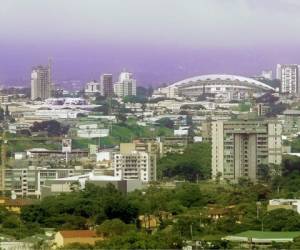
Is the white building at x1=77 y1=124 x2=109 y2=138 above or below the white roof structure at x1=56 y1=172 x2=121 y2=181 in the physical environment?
above

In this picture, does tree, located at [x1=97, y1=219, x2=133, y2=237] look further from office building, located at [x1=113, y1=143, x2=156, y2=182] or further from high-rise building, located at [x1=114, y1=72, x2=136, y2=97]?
high-rise building, located at [x1=114, y1=72, x2=136, y2=97]

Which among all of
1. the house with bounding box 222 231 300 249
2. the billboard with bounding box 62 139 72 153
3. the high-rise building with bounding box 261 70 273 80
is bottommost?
the house with bounding box 222 231 300 249

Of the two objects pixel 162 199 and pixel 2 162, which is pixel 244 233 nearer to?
pixel 162 199

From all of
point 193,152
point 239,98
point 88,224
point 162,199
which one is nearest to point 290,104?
point 239,98

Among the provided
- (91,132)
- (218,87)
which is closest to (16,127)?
(91,132)

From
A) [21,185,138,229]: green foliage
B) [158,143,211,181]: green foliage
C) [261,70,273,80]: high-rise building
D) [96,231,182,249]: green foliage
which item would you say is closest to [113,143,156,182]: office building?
[158,143,211,181]: green foliage

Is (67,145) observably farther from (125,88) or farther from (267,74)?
(267,74)

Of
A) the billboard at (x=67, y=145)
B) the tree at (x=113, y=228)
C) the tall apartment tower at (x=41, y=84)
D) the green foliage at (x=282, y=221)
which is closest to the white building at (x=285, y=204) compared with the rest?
the green foliage at (x=282, y=221)

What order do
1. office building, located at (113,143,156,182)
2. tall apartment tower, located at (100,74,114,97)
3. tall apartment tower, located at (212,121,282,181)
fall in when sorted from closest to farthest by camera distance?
office building, located at (113,143,156,182), tall apartment tower, located at (212,121,282,181), tall apartment tower, located at (100,74,114,97)
